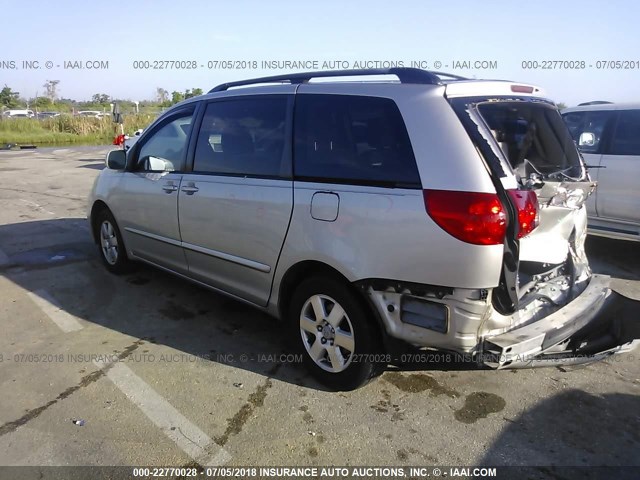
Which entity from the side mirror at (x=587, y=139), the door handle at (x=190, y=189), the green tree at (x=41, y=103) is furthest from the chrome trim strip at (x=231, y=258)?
the green tree at (x=41, y=103)

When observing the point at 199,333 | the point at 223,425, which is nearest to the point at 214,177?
the point at 199,333

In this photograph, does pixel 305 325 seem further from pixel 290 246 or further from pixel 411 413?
pixel 411 413

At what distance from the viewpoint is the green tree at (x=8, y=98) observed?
2467 inches

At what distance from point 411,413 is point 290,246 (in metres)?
1.24

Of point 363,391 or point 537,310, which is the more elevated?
point 537,310

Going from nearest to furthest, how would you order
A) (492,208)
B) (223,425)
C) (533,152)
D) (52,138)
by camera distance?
(492,208), (223,425), (533,152), (52,138)

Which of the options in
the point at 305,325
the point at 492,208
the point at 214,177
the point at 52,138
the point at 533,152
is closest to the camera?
the point at 492,208

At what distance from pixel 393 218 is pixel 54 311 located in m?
3.33

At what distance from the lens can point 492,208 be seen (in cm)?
248

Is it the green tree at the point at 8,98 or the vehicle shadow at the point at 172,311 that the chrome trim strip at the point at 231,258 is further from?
the green tree at the point at 8,98

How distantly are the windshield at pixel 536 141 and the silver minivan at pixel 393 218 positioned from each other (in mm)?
11

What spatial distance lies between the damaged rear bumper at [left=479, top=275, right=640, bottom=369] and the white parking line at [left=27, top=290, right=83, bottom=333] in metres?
3.25

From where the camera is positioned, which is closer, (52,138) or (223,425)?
(223,425)

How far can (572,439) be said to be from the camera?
2689 millimetres
